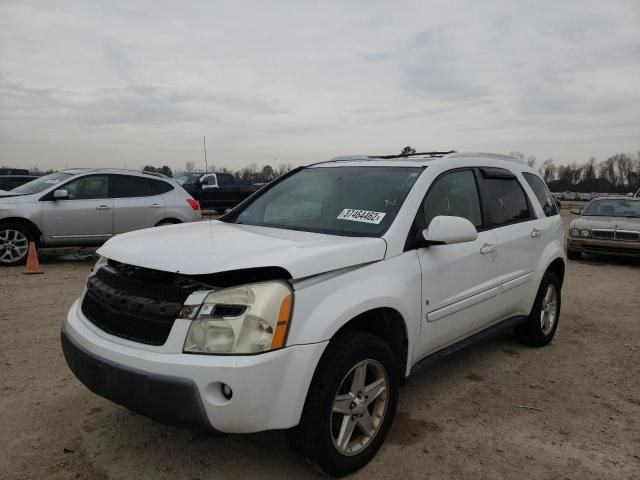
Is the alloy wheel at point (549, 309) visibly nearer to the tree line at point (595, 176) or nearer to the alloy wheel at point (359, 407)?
the alloy wheel at point (359, 407)

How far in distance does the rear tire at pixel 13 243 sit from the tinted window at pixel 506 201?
775cm

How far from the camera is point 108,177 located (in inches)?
368

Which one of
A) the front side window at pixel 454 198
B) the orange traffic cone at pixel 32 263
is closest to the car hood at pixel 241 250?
the front side window at pixel 454 198

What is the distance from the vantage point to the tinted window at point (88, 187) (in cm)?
900

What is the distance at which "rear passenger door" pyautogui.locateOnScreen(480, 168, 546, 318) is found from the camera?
13.4ft

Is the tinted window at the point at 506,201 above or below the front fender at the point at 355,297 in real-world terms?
above

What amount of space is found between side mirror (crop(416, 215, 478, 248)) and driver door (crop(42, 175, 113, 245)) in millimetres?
7473

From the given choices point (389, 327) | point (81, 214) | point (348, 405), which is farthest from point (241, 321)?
point (81, 214)

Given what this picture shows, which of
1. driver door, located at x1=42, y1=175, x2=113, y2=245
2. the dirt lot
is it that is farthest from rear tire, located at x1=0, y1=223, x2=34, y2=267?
the dirt lot

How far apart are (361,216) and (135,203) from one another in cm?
709

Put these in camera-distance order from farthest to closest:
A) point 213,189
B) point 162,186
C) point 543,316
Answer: point 213,189 < point 162,186 < point 543,316

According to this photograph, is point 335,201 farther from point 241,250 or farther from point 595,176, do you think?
point 595,176

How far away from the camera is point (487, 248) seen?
12.6 feet

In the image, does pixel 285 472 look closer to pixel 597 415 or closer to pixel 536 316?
pixel 597 415
